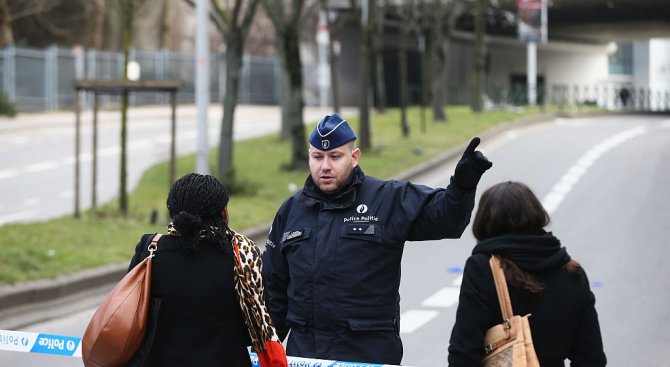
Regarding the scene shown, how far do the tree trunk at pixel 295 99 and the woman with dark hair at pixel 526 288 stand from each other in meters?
17.1

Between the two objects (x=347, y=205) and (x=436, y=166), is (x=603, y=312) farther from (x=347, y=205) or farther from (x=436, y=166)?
(x=436, y=166)

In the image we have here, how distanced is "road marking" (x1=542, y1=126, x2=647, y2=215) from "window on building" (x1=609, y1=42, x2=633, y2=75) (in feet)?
208

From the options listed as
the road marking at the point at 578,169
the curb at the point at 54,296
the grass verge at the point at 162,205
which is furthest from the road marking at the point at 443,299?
the road marking at the point at 578,169

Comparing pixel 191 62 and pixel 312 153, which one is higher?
pixel 191 62

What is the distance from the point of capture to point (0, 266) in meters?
11.9

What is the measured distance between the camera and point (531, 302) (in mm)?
4227

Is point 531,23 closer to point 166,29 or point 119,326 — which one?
point 166,29

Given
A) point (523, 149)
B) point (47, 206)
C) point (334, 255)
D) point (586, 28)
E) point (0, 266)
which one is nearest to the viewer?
point (334, 255)

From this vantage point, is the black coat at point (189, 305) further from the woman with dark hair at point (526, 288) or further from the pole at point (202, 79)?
the pole at point (202, 79)

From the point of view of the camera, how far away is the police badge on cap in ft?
16.4

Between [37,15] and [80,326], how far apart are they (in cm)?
4097

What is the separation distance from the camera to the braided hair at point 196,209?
4.25 metres

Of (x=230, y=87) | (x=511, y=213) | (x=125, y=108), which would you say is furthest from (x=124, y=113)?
(x=511, y=213)

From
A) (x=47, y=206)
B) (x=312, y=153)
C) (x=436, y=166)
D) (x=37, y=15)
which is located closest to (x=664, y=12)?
(x=37, y=15)
